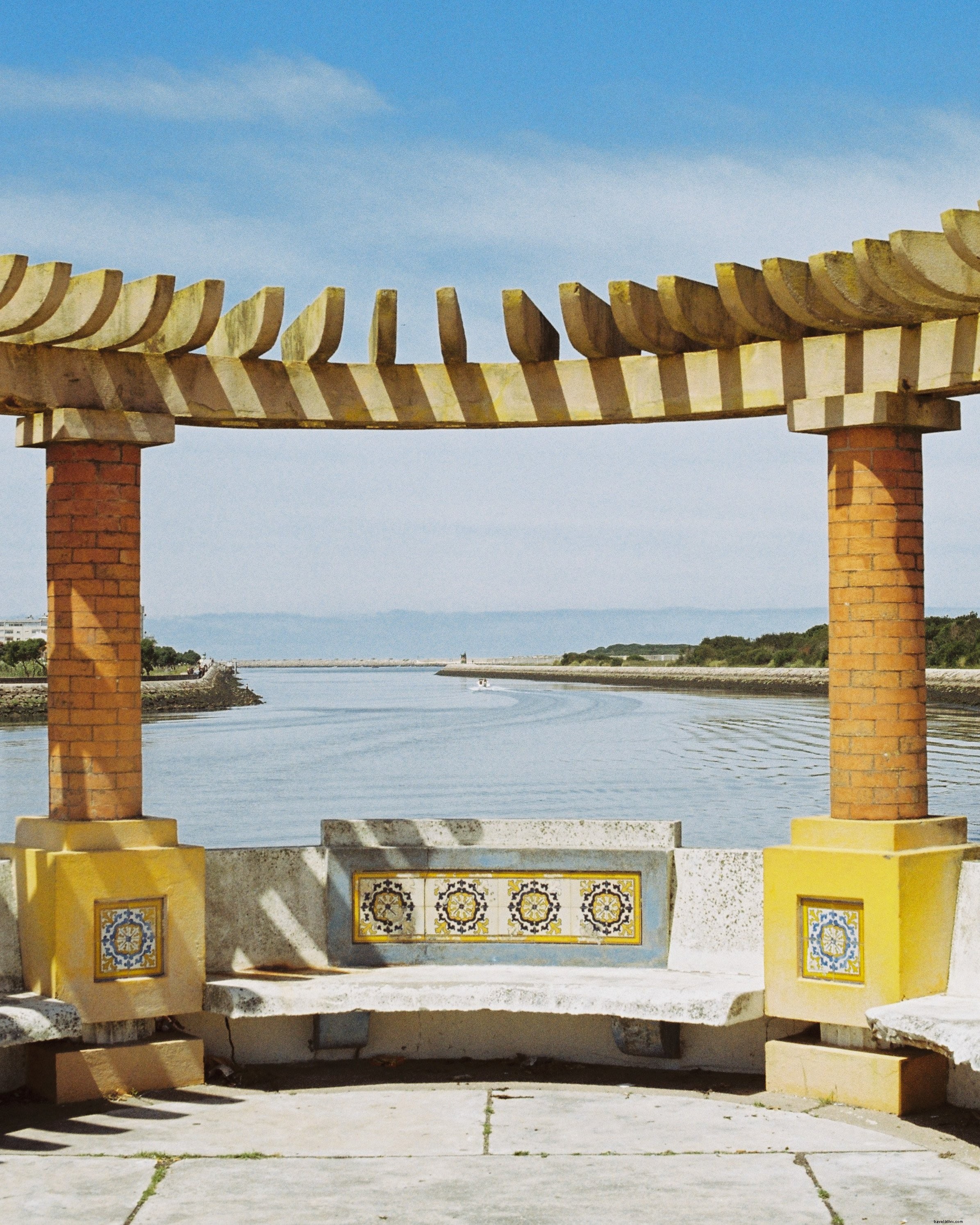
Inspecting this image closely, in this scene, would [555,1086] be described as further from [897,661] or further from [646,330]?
[646,330]

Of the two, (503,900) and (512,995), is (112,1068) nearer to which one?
(512,995)

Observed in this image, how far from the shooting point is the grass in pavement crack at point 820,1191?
4766mm

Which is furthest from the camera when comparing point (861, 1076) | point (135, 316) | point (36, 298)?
point (135, 316)

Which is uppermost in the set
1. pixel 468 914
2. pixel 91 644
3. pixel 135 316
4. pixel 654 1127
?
pixel 135 316

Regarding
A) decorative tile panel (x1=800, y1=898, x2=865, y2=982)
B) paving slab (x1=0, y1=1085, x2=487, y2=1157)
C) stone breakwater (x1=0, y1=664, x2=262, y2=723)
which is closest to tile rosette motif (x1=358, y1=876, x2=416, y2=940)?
paving slab (x1=0, y1=1085, x2=487, y2=1157)

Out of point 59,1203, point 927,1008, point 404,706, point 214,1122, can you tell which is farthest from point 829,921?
point 404,706

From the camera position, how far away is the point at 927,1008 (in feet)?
19.4

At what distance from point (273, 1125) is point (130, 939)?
105cm

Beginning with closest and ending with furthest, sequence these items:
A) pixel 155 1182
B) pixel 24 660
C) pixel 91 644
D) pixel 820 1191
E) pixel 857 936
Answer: pixel 820 1191, pixel 155 1182, pixel 857 936, pixel 91 644, pixel 24 660

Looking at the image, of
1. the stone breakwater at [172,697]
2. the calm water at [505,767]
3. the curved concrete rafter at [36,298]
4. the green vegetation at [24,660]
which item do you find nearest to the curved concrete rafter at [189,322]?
the curved concrete rafter at [36,298]

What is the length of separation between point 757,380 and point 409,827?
2.65 metres

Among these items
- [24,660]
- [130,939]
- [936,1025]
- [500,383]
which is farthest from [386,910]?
[24,660]

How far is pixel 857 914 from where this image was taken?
6.24m

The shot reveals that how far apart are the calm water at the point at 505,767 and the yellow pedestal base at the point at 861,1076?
68.7 feet
